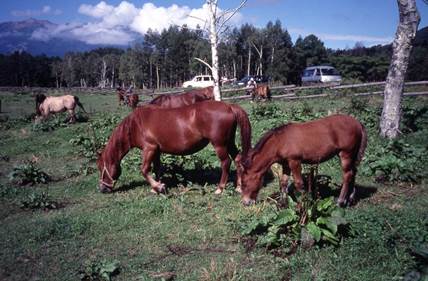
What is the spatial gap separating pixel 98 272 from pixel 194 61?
73.1m

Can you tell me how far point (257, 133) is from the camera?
13.8 m

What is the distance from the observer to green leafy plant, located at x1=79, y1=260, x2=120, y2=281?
5.16m

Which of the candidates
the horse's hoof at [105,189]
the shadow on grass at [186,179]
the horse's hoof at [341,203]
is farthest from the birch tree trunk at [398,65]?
the horse's hoof at [105,189]

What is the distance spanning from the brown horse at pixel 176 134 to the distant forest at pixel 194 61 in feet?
196

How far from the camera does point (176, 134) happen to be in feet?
28.2

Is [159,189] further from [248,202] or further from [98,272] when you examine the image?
[98,272]

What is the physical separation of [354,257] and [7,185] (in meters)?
8.27

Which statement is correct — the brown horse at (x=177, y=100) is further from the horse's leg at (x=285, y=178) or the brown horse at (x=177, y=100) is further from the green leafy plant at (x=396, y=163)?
the horse's leg at (x=285, y=178)

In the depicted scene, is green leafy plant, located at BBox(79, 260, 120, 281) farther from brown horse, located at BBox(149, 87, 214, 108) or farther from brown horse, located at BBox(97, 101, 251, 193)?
brown horse, located at BBox(149, 87, 214, 108)

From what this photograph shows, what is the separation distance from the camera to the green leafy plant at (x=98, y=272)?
5.16 metres

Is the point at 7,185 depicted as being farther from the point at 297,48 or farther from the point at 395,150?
the point at 297,48

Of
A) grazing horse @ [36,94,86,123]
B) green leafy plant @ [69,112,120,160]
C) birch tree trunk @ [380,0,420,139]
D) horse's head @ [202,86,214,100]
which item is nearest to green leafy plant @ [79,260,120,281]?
green leafy plant @ [69,112,120,160]

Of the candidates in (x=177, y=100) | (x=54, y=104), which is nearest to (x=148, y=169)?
(x=177, y=100)

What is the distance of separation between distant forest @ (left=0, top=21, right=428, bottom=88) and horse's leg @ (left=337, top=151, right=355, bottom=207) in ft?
198
